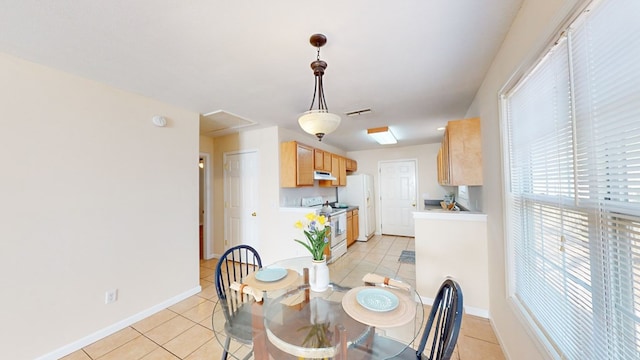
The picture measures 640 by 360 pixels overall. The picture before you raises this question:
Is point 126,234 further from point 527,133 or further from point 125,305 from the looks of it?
point 527,133

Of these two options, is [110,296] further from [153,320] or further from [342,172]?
[342,172]

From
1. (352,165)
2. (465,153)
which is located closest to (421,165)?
(352,165)

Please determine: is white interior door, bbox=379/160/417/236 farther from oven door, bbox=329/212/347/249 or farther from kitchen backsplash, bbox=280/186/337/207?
oven door, bbox=329/212/347/249

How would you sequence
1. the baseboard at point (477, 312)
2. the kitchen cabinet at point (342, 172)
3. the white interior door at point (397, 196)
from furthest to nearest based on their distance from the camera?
the white interior door at point (397, 196), the kitchen cabinet at point (342, 172), the baseboard at point (477, 312)

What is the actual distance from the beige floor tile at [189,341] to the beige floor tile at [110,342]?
446 mm

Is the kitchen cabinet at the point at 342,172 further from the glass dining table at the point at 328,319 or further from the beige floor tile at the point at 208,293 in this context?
the glass dining table at the point at 328,319

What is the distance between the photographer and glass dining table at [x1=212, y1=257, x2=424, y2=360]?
1137 millimetres

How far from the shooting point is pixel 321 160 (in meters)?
4.45

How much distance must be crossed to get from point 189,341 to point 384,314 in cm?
191

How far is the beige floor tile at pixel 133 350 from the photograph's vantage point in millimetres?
1868

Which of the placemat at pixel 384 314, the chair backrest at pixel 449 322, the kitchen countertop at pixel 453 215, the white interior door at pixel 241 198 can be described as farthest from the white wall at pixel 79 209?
the kitchen countertop at pixel 453 215

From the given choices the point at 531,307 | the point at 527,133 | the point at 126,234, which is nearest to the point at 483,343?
the point at 531,307

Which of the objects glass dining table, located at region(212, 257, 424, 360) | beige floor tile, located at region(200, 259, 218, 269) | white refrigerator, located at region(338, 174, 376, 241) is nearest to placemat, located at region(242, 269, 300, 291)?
glass dining table, located at region(212, 257, 424, 360)

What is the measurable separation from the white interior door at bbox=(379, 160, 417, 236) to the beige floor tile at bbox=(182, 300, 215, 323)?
4.60 m
